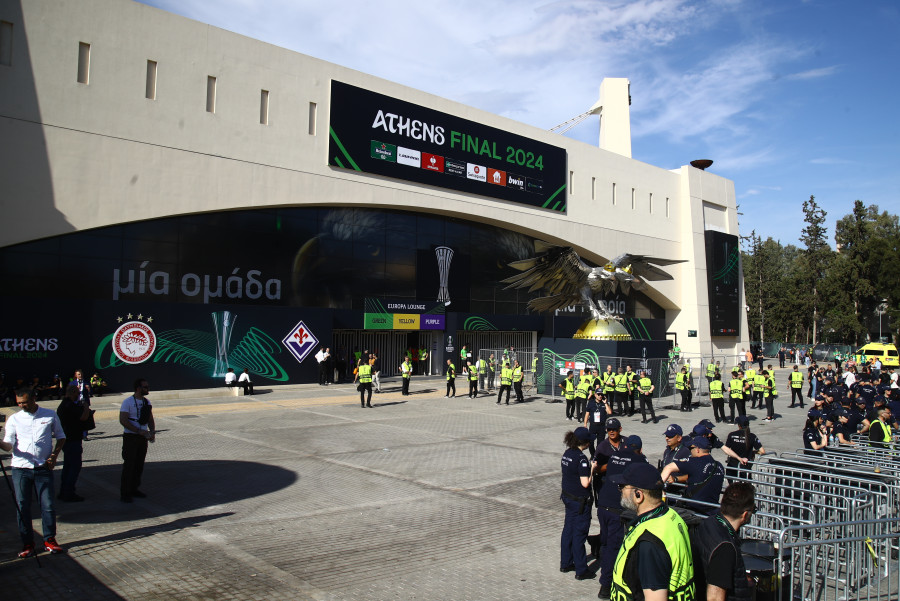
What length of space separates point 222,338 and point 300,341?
350cm

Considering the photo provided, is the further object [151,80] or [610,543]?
[151,80]

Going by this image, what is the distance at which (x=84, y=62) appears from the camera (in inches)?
852

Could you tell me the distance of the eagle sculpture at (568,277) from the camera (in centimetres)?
2361

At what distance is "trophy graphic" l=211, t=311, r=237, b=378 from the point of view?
2475cm

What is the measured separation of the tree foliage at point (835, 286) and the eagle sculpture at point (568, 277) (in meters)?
43.5

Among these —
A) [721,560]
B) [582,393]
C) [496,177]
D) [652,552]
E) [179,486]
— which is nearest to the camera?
[652,552]

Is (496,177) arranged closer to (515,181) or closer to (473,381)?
(515,181)

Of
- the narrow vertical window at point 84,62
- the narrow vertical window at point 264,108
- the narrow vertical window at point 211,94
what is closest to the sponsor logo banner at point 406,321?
the narrow vertical window at point 264,108

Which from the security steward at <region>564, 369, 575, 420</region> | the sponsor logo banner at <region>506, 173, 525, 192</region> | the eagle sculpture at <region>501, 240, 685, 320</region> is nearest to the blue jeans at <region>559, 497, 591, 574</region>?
the security steward at <region>564, 369, 575, 420</region>

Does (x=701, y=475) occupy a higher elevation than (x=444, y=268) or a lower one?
lower

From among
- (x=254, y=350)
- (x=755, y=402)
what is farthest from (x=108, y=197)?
(x=755, y=402)

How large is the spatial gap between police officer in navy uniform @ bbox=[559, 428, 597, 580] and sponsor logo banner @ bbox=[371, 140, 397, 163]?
25152 millimetres

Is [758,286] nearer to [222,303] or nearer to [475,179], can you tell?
[475,179]

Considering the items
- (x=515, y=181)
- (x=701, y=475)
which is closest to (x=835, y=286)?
(x=515, y=181)
